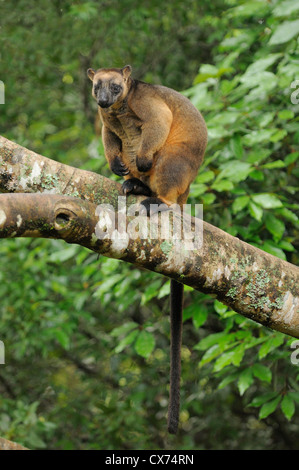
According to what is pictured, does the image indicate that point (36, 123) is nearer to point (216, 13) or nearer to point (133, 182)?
point (216, 13)

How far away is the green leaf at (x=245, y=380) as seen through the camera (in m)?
3.42

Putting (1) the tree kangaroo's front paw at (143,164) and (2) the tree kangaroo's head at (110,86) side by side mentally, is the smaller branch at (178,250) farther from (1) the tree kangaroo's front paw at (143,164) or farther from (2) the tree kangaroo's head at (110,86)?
(2) the tree kangaroo's head at (110,86)

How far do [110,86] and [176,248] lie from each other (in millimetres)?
1633

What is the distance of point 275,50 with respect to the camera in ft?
14.7

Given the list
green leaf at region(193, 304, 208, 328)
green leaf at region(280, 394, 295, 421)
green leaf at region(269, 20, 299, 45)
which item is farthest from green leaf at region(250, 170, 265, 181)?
green leaf at region(280, 394, 295, 421)

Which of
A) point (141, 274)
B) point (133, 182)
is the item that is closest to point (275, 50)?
point (133, 182)

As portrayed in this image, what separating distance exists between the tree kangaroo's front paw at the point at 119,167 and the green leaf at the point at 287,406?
1.83 metres

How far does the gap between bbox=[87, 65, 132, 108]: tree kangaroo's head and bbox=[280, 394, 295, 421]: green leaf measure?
222 centimetres

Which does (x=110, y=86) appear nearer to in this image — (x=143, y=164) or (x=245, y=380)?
(x=143, y=164)

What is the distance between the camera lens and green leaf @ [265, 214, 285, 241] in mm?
3627

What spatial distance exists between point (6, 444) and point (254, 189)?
2.66 metres

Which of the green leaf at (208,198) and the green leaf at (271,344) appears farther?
the green leaf at (208,198)

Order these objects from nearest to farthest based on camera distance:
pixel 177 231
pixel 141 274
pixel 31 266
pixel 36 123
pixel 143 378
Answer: pixel 177 231, pixel 141 274, pixel 31 266, pixel 143 378, pixel 36 123

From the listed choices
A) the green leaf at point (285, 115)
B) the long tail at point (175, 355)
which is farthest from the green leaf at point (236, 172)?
the long tail at point (175, 355)
